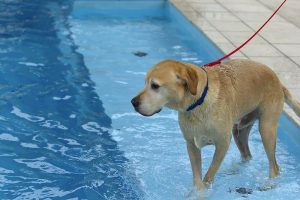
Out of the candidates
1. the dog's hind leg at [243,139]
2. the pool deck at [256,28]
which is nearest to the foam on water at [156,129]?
the dog's hind leg at [243,139]

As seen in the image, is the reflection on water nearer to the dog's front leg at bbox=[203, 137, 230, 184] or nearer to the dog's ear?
the dog's front leg at bbox=[203, 137, 230, 184]

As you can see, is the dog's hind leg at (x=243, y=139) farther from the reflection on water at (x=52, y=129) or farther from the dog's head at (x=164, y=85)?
the dog's head at (x=164, y=85)

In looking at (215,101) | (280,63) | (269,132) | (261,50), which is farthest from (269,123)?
(261,50)

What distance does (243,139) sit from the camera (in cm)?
570

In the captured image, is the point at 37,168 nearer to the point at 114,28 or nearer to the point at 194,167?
the point at 194,167

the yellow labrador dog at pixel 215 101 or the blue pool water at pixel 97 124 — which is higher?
the yellow labrador dog at pixel 215 101

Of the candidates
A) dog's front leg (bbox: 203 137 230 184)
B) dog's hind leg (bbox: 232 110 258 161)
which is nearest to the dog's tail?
dog's hind leg (bbox: 232 110 258 161)

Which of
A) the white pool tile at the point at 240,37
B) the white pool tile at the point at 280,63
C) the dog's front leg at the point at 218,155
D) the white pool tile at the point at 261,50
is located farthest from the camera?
the white pool tile at the point at 240,37

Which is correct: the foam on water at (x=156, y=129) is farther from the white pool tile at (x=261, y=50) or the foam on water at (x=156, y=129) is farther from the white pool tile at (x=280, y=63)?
the white pool tile at (x=280, y=63)

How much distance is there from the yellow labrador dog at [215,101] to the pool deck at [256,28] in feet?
2.78

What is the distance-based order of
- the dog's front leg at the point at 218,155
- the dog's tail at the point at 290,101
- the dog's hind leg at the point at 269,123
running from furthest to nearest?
the dog's tail at the point at 290,101, the dog's hind leg at the point at 269,123, the dog's front leg at the point at 218,155

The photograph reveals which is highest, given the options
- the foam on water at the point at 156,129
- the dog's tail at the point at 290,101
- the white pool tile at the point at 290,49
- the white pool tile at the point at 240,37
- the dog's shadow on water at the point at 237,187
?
the dog's tail at the point at 290,101

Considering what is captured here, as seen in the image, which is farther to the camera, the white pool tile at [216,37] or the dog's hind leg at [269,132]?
the white pool tile at [216,37]

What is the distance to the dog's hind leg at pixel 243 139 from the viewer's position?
222 inches
